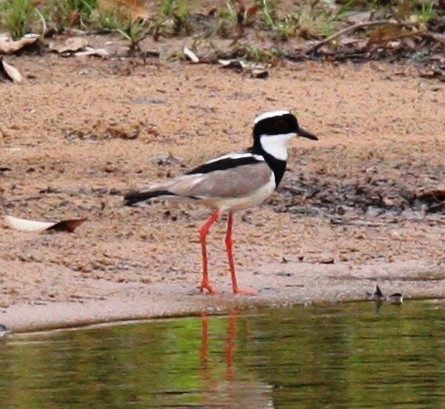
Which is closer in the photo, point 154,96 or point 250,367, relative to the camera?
point 250,367

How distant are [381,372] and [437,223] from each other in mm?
3632

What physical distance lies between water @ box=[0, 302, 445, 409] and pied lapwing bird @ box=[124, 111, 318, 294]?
2.69ft

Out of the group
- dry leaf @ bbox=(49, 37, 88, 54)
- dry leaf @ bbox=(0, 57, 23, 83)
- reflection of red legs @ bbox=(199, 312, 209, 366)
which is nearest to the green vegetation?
dry leaf @ bbox=(49, 37, 88, 54)

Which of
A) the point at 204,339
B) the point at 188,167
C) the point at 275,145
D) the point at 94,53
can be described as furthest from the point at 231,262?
the point at 94,53

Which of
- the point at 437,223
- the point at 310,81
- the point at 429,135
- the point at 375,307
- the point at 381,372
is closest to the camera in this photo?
the point at 381,372

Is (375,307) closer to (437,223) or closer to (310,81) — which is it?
(437,223)

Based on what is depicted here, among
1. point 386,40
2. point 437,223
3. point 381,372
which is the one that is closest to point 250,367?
point 381,372

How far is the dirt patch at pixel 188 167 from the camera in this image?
9.82 m

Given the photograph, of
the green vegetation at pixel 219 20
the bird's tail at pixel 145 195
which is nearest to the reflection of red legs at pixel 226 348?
the bird's tail at pixel 145 195

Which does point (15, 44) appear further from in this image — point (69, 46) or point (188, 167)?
point (188, 167)

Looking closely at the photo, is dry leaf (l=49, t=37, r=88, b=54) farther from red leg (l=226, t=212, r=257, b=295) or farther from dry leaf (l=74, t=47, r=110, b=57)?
red leg (l=226, t=212, r=257, b=295)

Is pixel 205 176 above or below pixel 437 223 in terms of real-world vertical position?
above

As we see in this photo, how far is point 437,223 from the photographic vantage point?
11297 mm

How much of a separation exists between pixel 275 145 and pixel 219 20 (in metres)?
4.85
